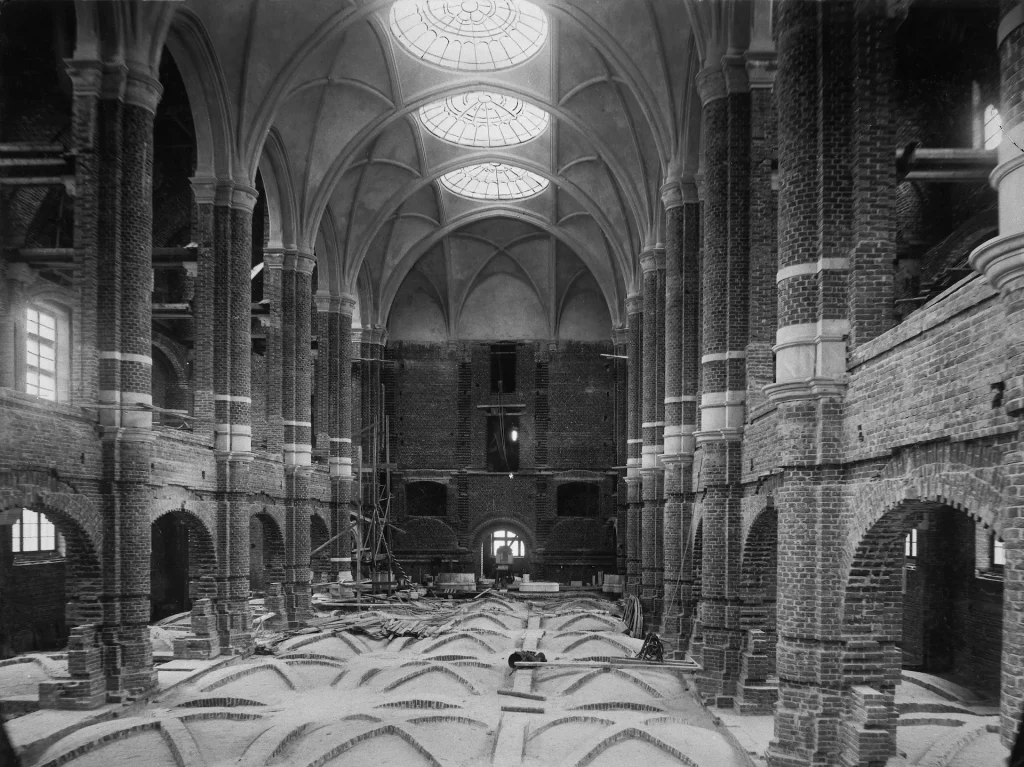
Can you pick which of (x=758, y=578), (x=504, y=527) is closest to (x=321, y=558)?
(x=504, y=527)

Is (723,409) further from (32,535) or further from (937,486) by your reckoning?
(32,535)

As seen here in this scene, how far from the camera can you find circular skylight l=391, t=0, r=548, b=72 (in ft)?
88.8

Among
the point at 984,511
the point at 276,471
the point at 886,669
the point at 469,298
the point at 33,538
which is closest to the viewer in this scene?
the point at 984,511

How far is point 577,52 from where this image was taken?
86.6ft

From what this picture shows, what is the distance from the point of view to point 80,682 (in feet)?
49.3

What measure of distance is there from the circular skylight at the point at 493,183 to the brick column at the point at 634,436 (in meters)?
8.05

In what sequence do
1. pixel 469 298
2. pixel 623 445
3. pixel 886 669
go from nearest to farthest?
pixel 886 669
pixel 623 445
pixel 469 298

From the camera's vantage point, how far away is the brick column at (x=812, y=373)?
34.8ft

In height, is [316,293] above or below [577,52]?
below

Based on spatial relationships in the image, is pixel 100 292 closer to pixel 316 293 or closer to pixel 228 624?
pixel 228 624

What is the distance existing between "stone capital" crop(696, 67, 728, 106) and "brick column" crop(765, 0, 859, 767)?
4.96 meters

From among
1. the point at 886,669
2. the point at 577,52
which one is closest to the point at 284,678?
the point at 886,669

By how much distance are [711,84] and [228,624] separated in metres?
15.9

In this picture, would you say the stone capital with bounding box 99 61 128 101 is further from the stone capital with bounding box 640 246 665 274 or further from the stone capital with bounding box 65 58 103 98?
the stone capital with bounding box 640 246 665 274
